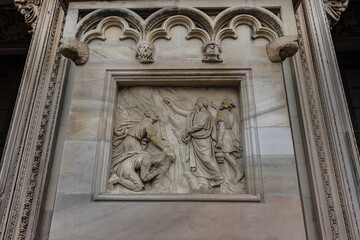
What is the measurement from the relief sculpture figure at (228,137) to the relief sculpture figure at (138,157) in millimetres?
642

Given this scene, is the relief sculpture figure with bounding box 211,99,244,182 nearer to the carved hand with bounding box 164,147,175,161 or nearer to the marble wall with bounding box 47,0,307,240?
the marble wall with bounding box 47,0,307,240

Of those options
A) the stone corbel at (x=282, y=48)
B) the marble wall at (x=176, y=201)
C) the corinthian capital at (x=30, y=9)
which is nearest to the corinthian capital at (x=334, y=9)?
the marble wall at (x=176, y=201)

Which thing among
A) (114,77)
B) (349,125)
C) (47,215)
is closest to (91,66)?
(114,77)

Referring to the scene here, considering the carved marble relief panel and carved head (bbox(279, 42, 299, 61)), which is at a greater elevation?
carved head (bbox(279, 42, 299, 61))

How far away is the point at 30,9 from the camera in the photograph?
5.18 meters

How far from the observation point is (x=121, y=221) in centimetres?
356

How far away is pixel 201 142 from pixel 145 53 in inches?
56.3

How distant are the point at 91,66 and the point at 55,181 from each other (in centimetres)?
159

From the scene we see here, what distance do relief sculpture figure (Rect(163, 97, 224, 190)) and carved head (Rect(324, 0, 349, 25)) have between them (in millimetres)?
2409

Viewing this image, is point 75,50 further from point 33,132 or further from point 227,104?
point 227,104

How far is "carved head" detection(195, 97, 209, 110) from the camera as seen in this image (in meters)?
4.39

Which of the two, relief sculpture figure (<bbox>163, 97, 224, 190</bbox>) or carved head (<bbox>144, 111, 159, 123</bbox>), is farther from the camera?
carved head (<bbox>144, 111, 159, 123</bbox>)

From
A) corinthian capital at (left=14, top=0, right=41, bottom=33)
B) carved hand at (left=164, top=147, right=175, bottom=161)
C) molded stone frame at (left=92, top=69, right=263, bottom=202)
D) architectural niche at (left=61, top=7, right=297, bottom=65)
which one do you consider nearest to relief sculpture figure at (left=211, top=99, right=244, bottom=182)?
molded stone frame at (left=92, top=69, right=263, bottom=202)

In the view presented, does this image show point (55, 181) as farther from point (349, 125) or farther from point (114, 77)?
point (349, 125)
